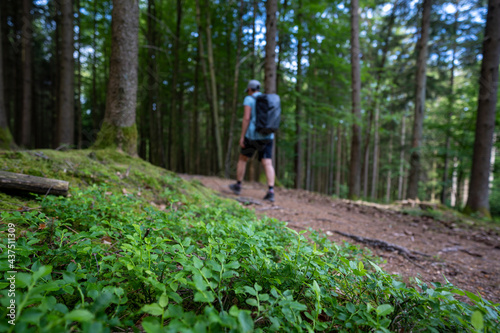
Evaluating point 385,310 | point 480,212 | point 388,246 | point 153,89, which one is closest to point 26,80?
point 153,89

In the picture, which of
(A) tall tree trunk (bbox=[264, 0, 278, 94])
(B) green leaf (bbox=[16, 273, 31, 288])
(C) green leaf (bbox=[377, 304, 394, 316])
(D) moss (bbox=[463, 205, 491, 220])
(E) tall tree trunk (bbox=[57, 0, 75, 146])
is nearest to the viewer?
(B) green leaf (bbox=[16, 273, 31, 288])

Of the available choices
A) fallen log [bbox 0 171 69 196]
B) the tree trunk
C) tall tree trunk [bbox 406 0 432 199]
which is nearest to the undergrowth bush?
fallen log [bbox 0 171 69 196]

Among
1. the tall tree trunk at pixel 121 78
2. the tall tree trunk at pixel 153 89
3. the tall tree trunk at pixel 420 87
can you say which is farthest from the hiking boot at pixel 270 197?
the tall tree trunk at pixel 153 89

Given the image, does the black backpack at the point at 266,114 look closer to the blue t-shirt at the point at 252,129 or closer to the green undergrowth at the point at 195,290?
the blue t-shirt at the point at 252,129

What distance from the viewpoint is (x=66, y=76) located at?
8.61 metres

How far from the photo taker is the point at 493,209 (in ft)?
47.6

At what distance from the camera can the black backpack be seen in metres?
4.97

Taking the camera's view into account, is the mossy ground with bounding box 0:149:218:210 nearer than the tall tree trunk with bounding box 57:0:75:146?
Yes

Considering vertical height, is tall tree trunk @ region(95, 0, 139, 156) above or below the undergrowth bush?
above

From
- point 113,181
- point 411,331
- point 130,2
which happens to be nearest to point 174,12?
point 130,2

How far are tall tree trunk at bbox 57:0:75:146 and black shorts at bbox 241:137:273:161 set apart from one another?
22.8 ft

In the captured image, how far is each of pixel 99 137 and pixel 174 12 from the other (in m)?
12.1

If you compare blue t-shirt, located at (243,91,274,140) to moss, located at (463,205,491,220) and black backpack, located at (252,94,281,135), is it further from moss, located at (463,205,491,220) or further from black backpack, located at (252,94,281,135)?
moss, located at (463,205,491,220)

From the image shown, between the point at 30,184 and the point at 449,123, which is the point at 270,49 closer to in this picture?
the point at 30,184
